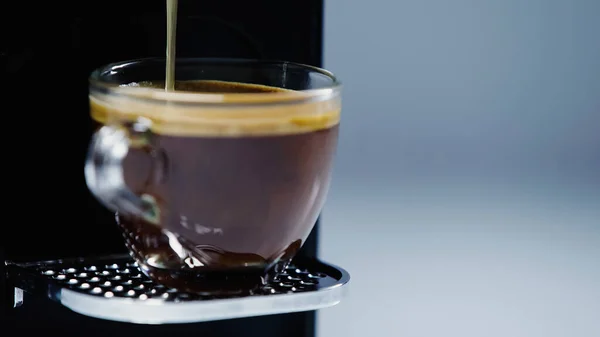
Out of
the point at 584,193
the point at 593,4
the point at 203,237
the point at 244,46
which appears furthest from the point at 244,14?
the point at 593,4

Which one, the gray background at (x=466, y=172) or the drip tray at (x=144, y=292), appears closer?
the drip tray at (x=144, y=292)

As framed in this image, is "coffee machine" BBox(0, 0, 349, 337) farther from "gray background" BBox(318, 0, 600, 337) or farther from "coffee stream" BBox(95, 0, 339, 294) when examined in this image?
"gray background" BBox(318, 0, 600, 337)

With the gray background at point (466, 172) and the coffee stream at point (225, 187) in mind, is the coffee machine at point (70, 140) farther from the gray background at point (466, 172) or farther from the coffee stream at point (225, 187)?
the gray background at point (466, 172)

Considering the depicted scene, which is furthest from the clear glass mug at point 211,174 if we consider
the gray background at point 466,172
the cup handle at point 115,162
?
the gray background at point 466,172

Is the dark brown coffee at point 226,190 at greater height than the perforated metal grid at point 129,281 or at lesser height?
greater

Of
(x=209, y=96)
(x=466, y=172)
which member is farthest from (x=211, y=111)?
(x=466, y=172)

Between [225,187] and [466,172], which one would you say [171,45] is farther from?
[466,172]
